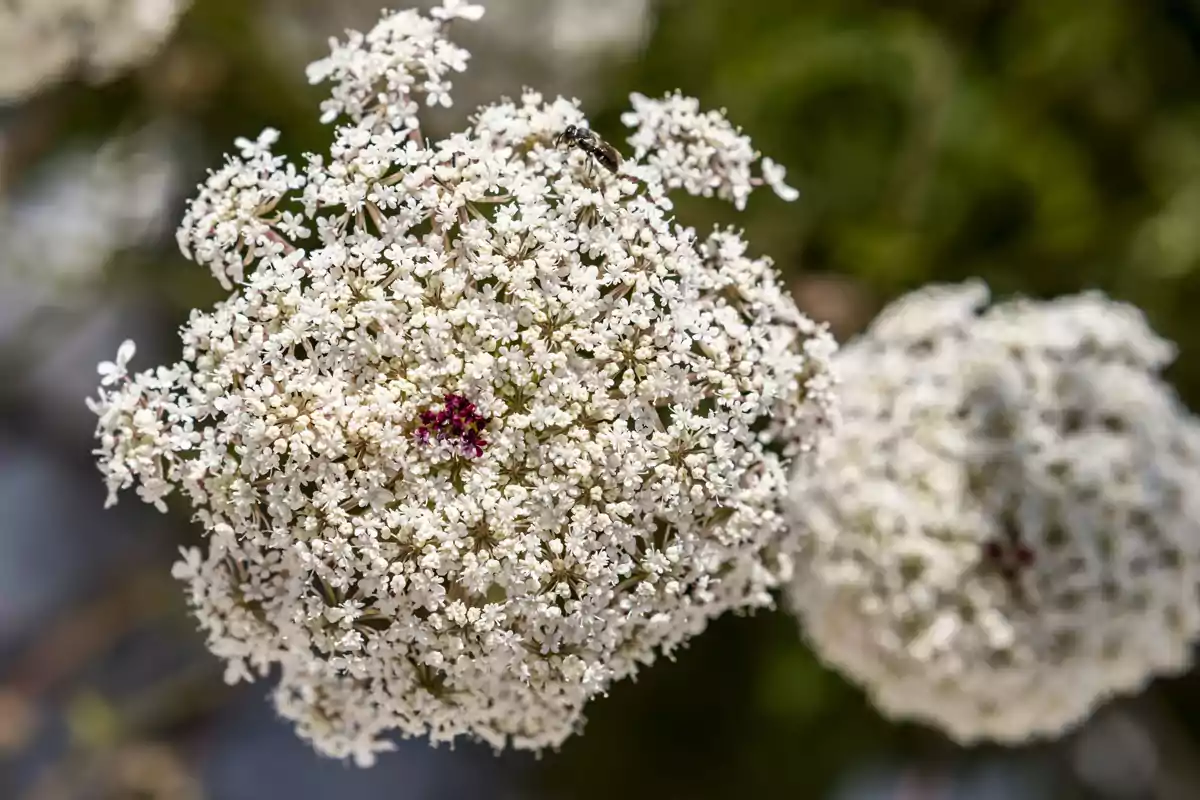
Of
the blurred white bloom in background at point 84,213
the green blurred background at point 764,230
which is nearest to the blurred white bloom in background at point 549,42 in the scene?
the green blurred background at point 764,230

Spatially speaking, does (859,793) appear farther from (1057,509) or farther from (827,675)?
(1057,509)

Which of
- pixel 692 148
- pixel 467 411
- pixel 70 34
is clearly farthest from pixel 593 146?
pixel 70 34

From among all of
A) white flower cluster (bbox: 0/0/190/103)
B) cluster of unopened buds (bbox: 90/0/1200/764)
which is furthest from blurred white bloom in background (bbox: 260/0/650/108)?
cluster of unopened buds (bbox: 90/0/1200/764)

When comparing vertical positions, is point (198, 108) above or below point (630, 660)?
above

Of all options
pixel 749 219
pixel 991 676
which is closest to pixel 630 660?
pixel 991 676

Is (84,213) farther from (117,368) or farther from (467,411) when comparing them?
(467,411)

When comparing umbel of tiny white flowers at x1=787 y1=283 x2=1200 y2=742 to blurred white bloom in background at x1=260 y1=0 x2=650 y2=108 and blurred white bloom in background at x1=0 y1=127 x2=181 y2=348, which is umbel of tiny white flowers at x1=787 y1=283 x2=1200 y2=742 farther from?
blurred white bloom in background at x1=0 y1=127 x2=181 y2=348

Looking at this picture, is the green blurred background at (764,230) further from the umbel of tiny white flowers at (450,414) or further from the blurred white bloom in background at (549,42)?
the umbel of tiny white flowers at (450,414)
